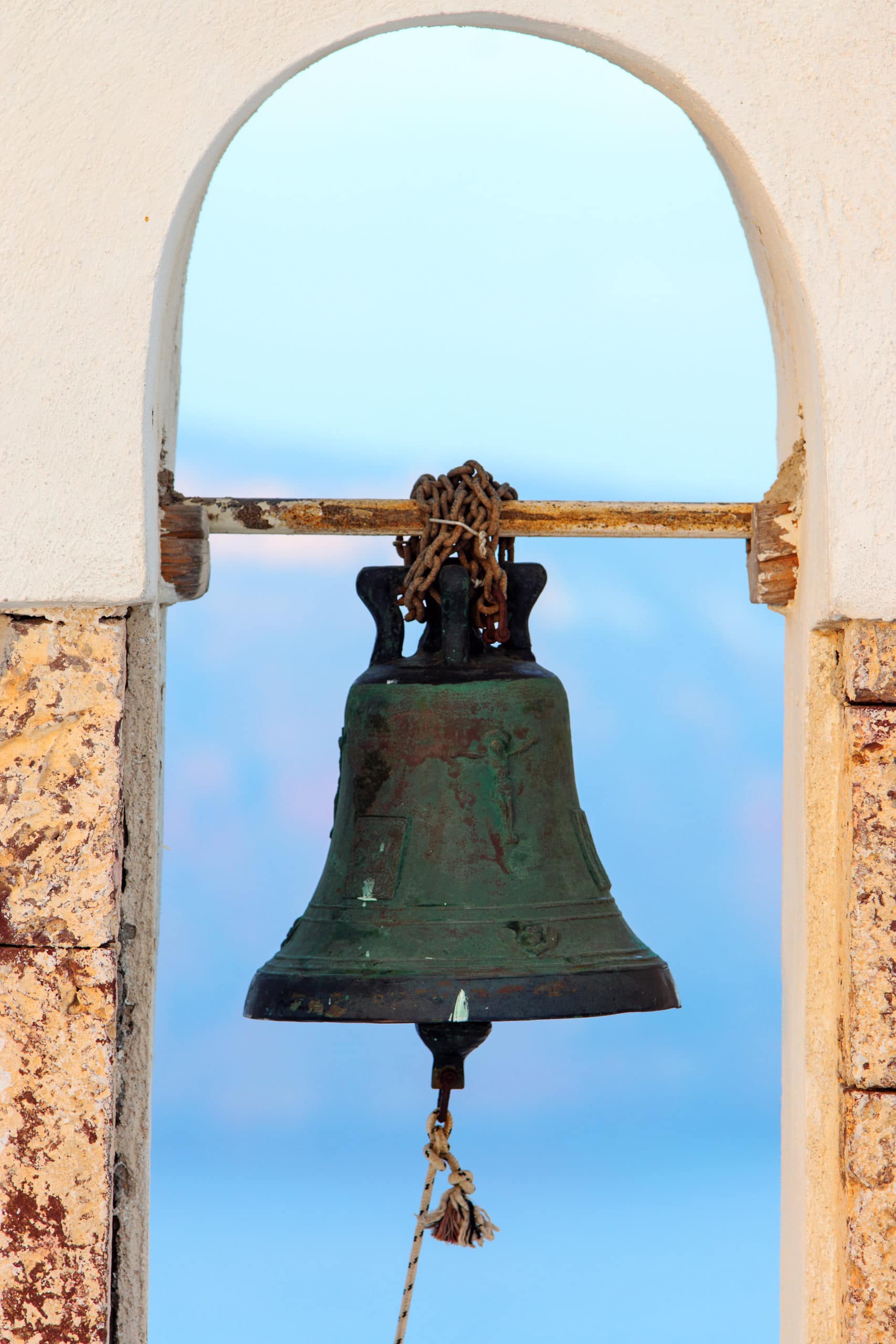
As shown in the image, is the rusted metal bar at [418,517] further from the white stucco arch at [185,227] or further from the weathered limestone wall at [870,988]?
the weathered limestone wall at [870,988]

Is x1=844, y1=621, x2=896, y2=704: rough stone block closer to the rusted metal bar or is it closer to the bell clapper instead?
the rusted metal bar

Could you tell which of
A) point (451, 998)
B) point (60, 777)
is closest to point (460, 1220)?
point (451, 998)

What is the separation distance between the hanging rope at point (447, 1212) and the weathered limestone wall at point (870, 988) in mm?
566

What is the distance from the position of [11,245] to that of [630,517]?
97 cm

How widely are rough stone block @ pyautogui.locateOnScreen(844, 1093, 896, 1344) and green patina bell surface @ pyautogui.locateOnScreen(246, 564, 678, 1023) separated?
14.1 inches

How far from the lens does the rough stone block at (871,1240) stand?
2.26 m

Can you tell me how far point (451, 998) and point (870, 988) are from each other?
0.56m

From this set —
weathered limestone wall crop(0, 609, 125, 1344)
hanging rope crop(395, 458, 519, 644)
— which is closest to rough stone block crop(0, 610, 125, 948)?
weathered limestone wall crop(0, 609, 125, 1344)

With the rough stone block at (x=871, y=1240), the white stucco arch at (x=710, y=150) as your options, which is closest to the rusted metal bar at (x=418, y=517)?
the white stucco arch at (x=710, y=150)

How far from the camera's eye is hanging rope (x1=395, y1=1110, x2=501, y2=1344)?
254 centimetres

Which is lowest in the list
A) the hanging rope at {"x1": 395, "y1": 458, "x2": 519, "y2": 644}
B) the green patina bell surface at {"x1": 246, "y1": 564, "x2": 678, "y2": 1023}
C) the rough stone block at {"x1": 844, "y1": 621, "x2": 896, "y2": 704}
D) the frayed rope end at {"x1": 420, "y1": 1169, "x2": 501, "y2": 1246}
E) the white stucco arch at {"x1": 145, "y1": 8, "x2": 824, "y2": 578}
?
the frayed rope end at {"x1": 420, "y1": 1169, "x2": 501, "y2": 1246}

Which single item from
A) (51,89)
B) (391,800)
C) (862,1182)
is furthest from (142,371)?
(862,1182)

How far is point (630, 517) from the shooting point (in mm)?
2551

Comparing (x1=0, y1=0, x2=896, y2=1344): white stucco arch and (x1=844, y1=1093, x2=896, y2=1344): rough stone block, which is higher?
(x1=0, y1=0, x2=896, y2=1344): white stucco arch
